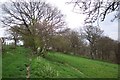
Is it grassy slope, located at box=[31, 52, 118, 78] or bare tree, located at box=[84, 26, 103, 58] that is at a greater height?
bare tree, located at box=[84, 26, 103, 58]

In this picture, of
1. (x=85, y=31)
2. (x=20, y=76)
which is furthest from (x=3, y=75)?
(x=85, y=31)

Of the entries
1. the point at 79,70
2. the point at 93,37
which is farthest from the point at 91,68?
the point at 93,37

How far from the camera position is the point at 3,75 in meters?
18.8

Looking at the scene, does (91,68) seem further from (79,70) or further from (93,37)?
(93,37)

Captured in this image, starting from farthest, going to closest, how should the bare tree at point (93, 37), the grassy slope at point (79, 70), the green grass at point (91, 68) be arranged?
the bare tree at point (93, 37) → the green grass at point (91, 68) → the grassy slope at point (79, 70)

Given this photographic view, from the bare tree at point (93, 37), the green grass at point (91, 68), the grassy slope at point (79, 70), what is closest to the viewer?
the grassy slope at point (79, 70)

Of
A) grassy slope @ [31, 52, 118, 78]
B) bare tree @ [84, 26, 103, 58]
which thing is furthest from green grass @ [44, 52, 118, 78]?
bare tree @ [84, 26, 103, 58]

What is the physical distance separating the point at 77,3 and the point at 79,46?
199ft

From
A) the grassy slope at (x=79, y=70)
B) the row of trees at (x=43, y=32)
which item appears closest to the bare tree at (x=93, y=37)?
the row of trees at (x=43, y=32)

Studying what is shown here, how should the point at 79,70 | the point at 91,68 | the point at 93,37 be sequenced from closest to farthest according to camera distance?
the point at 79,70 < the point at 91,68 < the point at 93,37

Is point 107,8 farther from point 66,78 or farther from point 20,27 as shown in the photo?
point 20,27

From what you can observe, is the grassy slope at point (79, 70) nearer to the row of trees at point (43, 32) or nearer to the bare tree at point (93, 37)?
the row of trees at point (43, 32)

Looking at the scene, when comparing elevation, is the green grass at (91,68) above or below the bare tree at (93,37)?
below

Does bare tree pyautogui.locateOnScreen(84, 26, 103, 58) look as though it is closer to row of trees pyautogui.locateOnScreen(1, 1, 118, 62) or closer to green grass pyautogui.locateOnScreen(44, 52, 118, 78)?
row of trees pyautogui.locateOnScreen(1, 1, 118, 62)
